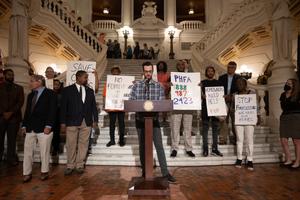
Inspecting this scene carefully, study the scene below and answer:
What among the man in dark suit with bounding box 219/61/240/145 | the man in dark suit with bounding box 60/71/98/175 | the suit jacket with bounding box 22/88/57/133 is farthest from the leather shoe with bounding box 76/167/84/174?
the man in dark suit with bounding box 219/61/240/145

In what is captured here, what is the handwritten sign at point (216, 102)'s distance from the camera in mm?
5863

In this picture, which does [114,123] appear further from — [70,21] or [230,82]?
[70,21]

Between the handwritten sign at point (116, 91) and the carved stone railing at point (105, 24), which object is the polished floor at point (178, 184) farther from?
the carved stone railing at point (105, 24)

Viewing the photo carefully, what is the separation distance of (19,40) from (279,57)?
715 cm

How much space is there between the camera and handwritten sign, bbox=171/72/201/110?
563 cm

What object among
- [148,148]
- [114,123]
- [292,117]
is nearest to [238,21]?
[292,117]

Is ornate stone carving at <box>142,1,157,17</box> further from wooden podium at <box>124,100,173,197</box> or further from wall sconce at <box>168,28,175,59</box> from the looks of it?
wooden podium at <box>124,100,173,197</box>

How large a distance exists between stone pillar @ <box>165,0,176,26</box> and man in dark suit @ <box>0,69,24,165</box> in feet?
48.0

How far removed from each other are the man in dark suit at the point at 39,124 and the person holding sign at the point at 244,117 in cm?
327

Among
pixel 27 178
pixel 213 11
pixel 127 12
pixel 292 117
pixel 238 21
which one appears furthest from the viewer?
pixel 127 12

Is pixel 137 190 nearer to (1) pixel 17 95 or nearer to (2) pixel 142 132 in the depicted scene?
(2) pixel 142 132

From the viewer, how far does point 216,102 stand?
5883 mm

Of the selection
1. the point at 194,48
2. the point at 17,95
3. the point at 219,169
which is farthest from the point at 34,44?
the point at 219,169

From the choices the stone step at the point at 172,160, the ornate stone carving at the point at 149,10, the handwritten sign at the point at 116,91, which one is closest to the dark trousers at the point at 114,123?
the handwritten sign at the point at 116,91
